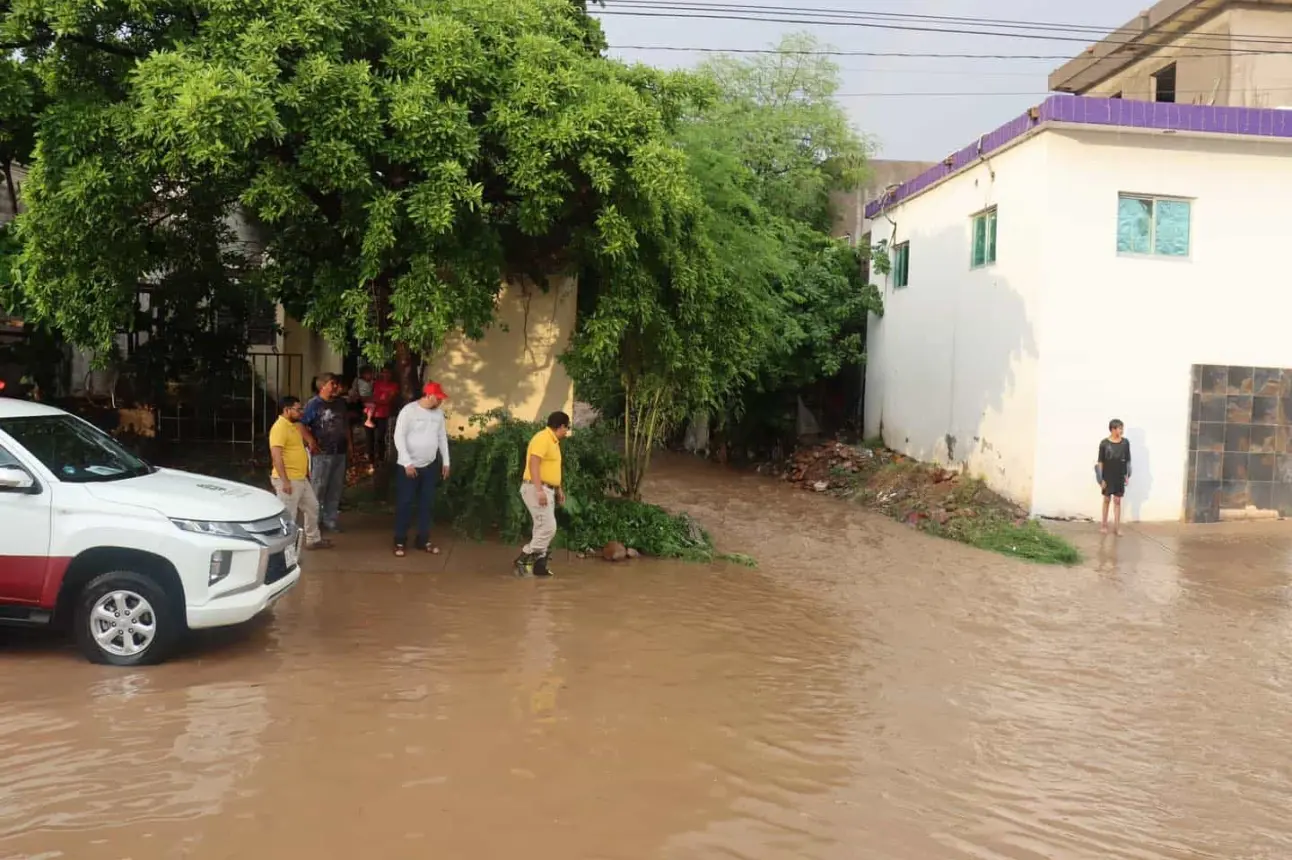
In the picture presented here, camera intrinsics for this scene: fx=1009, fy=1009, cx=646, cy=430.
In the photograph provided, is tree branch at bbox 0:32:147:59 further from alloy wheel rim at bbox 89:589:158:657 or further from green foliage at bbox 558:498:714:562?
green foliage at bbox 558:498:714:562

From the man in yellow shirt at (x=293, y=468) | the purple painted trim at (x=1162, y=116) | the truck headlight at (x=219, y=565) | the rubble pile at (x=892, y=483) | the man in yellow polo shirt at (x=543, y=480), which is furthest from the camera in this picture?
the rubble pile at (x=892, y=483)

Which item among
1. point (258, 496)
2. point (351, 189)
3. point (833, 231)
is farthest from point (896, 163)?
point (258, 496)

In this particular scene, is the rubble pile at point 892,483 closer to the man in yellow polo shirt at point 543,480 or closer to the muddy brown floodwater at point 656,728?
the muddy brown floodwater at point 656,728

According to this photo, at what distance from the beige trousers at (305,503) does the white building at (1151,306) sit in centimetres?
953

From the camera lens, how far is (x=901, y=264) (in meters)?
20.1

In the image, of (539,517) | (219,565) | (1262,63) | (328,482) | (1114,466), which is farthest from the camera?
(1262,63)

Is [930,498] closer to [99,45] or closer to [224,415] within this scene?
[224,415]

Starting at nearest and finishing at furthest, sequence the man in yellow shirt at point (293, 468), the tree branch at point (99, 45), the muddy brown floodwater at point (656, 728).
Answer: the muddy brown floodwater at point (656, 728)
the tree branch at point (99, 45)
the man in yellow shirt at point (293, 468)

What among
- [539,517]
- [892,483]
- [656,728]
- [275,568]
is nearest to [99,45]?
[275,568]

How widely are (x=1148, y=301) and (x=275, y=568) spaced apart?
1237cm

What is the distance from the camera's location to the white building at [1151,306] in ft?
45.9

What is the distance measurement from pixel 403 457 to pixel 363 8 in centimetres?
416

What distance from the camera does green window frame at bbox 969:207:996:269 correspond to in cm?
1578

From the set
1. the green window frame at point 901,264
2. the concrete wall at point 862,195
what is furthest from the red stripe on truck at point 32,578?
the concrete wall at point 862,195
